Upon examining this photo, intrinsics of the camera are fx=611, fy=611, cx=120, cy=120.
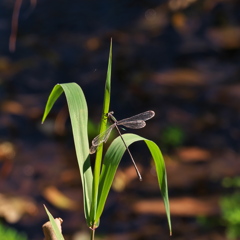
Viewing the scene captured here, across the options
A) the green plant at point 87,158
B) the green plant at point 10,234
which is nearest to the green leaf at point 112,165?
the green plant at point 87,158

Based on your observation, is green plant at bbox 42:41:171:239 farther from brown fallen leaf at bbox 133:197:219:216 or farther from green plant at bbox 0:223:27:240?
brown fallen leaf at bbox 133:197:219:216

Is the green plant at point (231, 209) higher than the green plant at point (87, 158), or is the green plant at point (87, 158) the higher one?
the green plant at point (87, 158)

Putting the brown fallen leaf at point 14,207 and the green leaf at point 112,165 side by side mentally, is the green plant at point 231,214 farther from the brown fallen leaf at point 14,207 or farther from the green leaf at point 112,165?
the green leaf at point 112,165

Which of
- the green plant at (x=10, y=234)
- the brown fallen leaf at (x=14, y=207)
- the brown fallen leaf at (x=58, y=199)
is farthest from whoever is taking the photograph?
the brown fallen leaf at (x=58, y=199)

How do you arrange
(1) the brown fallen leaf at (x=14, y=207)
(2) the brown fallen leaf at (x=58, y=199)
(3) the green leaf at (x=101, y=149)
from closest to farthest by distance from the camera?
1. (3) the green leaf at (x=101, y=149)
2. (1) the brown fallen leaf at (x=14, y=207)
3. (2) the brown fallen leaf at (x=58, y=199)

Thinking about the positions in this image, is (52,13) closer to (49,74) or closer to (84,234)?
(49,74)

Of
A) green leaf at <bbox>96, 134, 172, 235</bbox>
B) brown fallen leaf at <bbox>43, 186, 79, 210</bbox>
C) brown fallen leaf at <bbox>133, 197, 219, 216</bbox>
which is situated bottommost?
brown fallen leaf at <bbox>133, 197, 219, 216</bbox>

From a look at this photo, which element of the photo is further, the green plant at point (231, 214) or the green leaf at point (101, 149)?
the green plant at point (231, 214)

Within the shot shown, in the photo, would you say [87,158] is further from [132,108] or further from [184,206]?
[132,108]

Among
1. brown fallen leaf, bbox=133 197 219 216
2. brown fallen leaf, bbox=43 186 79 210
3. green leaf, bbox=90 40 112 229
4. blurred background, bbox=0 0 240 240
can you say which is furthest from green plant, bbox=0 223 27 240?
green leaf, bbox=90 40 112 229
